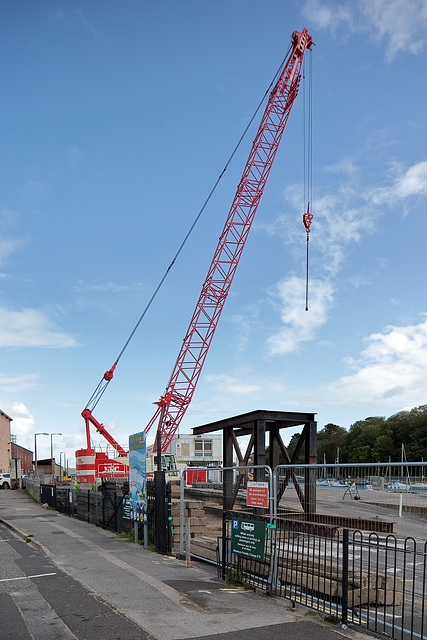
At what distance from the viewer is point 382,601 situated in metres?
9.00

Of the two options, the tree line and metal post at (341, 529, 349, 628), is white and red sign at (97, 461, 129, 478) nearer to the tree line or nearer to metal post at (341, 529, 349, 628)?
metal post at (341, 529, 349, 628)

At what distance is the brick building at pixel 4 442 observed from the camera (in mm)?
84938

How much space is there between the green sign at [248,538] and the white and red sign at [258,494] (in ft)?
1.24

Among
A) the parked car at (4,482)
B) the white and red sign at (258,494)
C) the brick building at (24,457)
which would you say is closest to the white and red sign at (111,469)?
the parked car at (4,482)

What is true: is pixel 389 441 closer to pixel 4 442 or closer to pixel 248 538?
pixel 4 442

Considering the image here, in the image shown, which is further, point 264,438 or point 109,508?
point 109,508

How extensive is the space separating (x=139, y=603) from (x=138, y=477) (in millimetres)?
6968

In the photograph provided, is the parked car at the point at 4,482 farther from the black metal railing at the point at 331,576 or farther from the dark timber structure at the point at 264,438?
the black metal railing at the point at 331,576

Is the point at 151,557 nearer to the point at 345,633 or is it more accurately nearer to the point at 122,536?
the point at 122,536

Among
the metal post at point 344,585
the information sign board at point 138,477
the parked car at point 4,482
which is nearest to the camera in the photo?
the metal post at point 344,585

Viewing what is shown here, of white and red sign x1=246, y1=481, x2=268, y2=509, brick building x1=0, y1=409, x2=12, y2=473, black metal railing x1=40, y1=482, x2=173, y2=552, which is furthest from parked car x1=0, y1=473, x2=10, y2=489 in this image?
white and red sign x1=246, y1=481, x2=268, y2=509

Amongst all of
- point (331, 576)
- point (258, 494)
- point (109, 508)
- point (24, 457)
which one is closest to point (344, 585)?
point (331, 576)

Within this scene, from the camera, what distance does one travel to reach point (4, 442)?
290ft

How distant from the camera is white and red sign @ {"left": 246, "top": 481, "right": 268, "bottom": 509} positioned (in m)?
10.5
